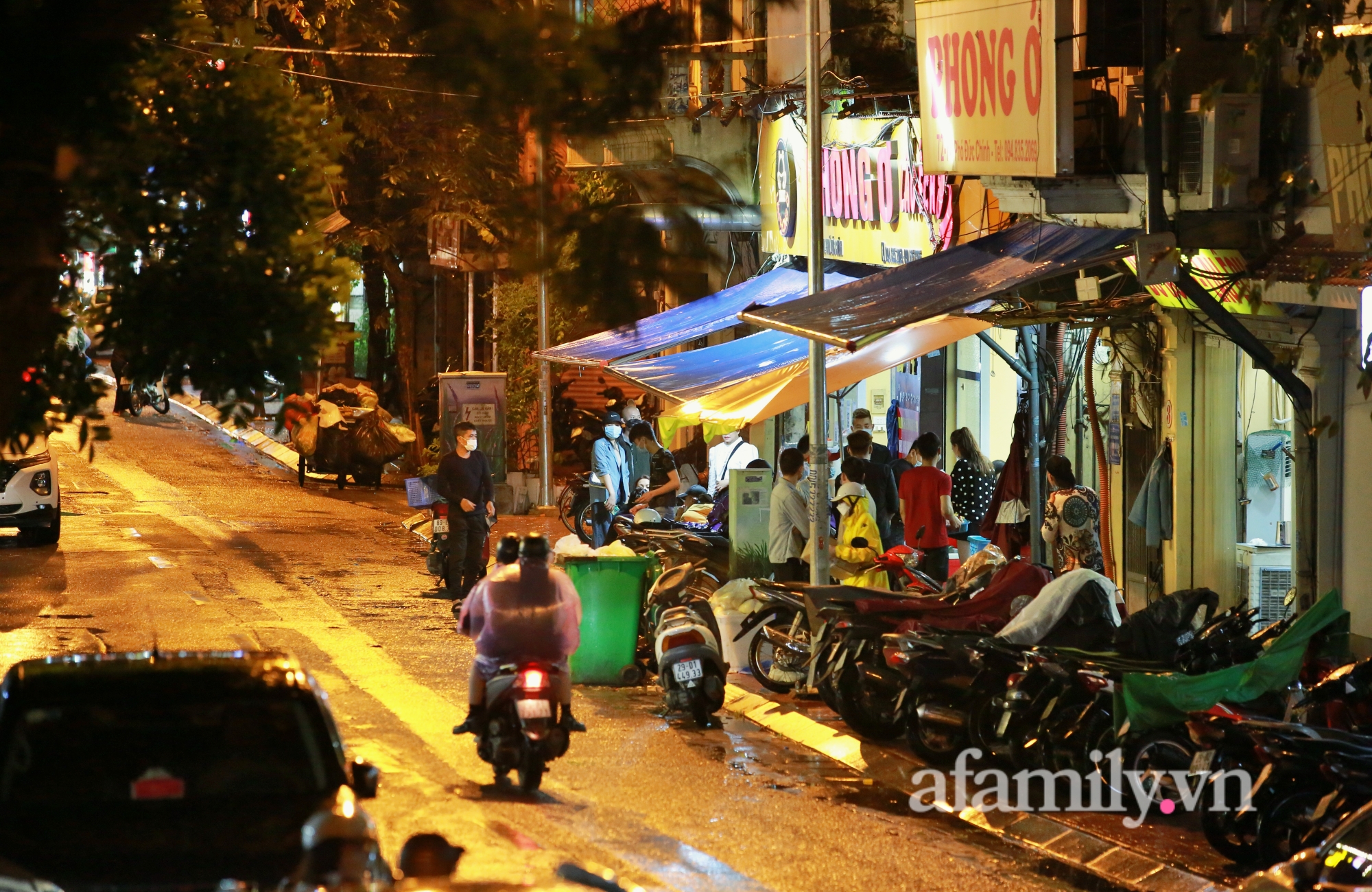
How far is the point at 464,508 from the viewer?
18172mm

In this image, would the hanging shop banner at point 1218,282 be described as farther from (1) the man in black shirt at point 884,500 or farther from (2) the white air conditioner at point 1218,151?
(1) the man in black shirt at point 884,500

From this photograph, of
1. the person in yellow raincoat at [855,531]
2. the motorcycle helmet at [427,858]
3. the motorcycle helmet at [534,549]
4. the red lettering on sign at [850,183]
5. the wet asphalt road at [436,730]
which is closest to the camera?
the motorcycle helmet at [427,858]

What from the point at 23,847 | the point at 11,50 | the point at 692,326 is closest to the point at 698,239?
the point at 11,50

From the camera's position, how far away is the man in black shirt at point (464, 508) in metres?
18.2

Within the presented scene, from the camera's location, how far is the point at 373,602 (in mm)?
17969

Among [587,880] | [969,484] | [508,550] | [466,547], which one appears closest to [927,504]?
[969,484]

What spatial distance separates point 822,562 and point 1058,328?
420 centimetres

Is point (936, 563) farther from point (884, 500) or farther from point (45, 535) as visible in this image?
point (45, 535)

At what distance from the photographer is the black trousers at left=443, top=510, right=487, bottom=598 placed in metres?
18.3

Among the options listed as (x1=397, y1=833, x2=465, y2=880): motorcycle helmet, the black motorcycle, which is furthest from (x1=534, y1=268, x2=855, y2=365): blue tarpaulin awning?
(x1=397, y1=833, x2=465, y2=880): motorcycle helmet

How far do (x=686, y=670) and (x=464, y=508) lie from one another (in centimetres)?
610

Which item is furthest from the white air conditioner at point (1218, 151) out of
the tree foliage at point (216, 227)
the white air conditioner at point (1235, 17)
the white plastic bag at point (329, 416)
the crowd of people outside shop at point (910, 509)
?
the white plastic bag at point (329, 416)

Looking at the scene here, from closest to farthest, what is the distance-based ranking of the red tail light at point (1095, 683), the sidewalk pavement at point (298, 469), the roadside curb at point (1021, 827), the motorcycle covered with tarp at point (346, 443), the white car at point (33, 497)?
the roadside curb at point (1021, 827) < the red tail light at point (1095, 683) < the white car at point (33, 497) < the sidewalk pavement at point (298, 469) < the motorcycle covered with tarp at point (346, 443)

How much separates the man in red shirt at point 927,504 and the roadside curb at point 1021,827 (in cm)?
349
